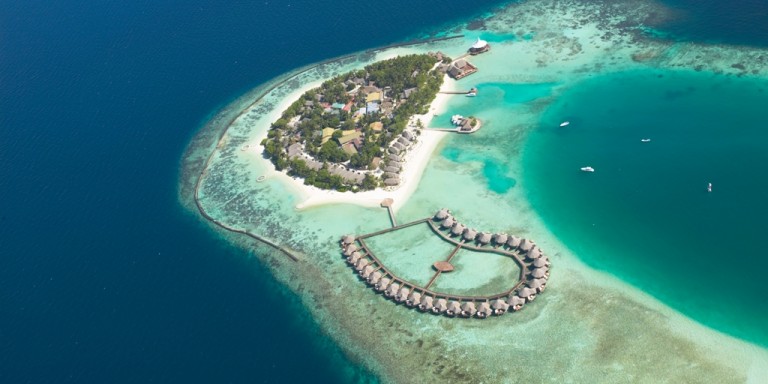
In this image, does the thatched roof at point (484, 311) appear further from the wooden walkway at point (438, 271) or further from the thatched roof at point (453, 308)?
the thatched roof at point (453, 308)

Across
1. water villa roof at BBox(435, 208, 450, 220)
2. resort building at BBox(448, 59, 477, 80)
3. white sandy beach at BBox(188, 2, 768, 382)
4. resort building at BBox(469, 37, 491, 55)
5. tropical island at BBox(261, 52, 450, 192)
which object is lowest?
white sandy beach at BBox(188, 2, 768, 382)

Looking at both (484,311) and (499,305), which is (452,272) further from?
(499,305)

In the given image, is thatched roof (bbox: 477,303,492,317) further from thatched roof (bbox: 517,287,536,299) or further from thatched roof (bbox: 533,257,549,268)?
thatched roof (bbox: 533,257,549,268)

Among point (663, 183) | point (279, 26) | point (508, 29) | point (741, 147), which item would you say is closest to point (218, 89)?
point (279, 26)

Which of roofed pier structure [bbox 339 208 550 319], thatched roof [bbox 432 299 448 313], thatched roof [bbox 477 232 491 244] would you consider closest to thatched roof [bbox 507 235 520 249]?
roofed pier structure [bbox 339 208 550 319]

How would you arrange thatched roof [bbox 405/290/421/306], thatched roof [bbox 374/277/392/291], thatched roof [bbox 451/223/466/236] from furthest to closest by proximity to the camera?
1. thatched roof [bbox 451/223/466/236]
2. thatched roof [bbox 374/277/392/291]
3. thatched roof [bbox 405/290/421/306]

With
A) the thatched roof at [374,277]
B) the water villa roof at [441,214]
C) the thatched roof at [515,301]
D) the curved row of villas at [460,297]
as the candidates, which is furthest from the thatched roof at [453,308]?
the water villa roof at [441,214]

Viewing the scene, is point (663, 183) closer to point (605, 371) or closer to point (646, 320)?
point (646, 320)
